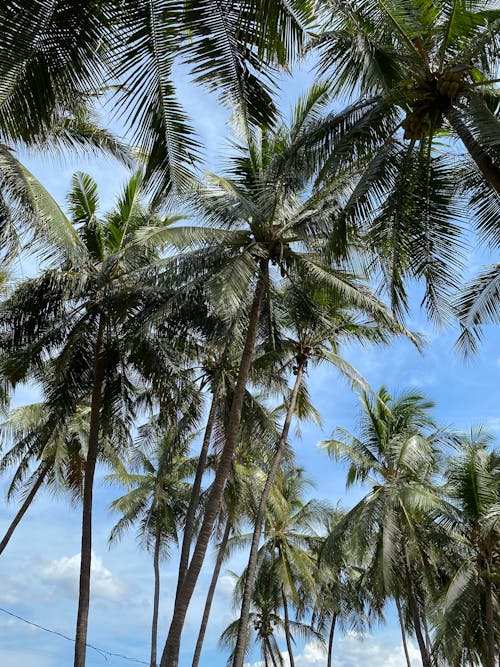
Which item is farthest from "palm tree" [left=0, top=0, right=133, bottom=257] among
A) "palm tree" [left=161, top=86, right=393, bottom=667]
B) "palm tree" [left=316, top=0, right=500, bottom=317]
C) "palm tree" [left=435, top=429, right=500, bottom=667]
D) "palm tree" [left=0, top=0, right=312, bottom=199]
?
"palm tree" [left=435, top=429, right=500, bottom=667]

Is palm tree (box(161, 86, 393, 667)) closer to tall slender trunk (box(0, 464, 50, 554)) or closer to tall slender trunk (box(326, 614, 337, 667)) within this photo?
tall slender trunk (box(0, 464, 50, 554))

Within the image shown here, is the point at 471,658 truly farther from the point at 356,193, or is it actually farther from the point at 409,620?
the point at 356,193

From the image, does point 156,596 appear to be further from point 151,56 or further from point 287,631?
point 151,56

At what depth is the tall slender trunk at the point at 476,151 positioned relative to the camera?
779 centimetres

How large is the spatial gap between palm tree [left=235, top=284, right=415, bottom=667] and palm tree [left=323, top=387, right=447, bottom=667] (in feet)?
8.62

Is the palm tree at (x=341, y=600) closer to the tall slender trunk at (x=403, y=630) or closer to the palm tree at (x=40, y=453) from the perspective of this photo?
the tall slender trunk at (x=403, y=630)

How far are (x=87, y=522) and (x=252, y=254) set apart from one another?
6.33 m

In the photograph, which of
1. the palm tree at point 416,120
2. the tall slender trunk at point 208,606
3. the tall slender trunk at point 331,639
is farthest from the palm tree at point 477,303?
the tall slender trunk at point 331,639

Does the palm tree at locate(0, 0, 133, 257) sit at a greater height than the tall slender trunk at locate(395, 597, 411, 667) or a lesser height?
lesser

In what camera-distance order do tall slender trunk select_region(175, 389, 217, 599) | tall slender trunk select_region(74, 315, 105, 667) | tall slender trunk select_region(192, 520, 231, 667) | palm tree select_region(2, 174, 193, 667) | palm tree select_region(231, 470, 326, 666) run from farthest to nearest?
1. palm tree select_region(231, 470, 326, 666)
2. tall slender trunk select_region(192, 520, 231, 667)
3. tall slender trunk select_region(175, 389, 217, 599)
4. palm tree select_region(2, 174, 193, 667)
5. tall slender trunk select_region(74, 315, 105, 667)

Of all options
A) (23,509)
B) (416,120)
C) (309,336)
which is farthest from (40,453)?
(416,120)

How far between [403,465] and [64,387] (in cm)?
1048

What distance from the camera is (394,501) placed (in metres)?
19.7

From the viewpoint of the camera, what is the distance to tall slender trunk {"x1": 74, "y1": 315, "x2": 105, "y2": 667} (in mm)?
13555
